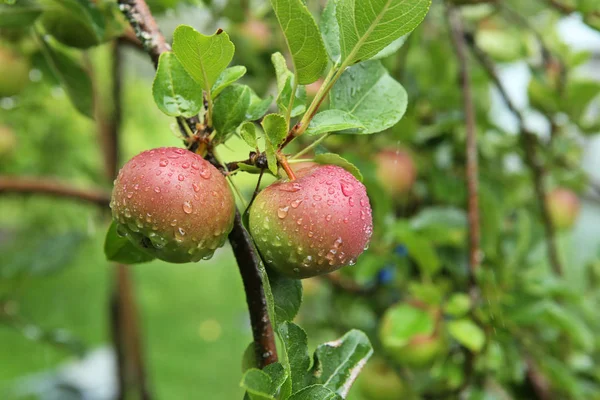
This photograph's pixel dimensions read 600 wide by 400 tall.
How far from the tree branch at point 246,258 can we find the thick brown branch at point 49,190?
2.62ft

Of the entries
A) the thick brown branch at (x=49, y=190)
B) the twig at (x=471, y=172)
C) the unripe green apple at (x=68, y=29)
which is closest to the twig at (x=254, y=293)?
the unripe green apple at (x=68, y=29)

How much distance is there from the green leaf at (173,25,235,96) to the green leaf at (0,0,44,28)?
0.28 metres

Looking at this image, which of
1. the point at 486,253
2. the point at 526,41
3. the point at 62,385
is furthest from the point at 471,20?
the point at 62,385

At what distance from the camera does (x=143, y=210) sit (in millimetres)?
365

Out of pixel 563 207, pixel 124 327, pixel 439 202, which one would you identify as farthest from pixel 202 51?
pixel 124 327

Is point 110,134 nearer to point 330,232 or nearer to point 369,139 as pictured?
point 369,139

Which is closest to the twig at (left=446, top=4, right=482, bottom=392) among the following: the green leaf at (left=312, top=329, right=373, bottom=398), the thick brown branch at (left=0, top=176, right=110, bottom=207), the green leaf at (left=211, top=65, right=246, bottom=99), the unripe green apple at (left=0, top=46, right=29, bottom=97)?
the green leaf at (left=312, top=329, right=373, bottom=398)

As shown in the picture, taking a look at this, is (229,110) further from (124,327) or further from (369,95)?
(124,327)

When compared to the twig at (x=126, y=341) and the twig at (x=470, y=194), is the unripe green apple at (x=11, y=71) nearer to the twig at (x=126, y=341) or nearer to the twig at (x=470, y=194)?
the twig at (x=470, y=194)

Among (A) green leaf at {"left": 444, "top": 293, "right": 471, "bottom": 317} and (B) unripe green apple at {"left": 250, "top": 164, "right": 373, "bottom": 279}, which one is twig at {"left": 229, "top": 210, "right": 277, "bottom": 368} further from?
(A) green leaf at {"left": 444, "top": 293, "right": 471, "bottom": 317}

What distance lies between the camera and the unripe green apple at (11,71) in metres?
0.85

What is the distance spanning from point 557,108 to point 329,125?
2.51ft

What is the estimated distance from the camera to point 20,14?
580 millimetres

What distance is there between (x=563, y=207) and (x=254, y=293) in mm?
1185
